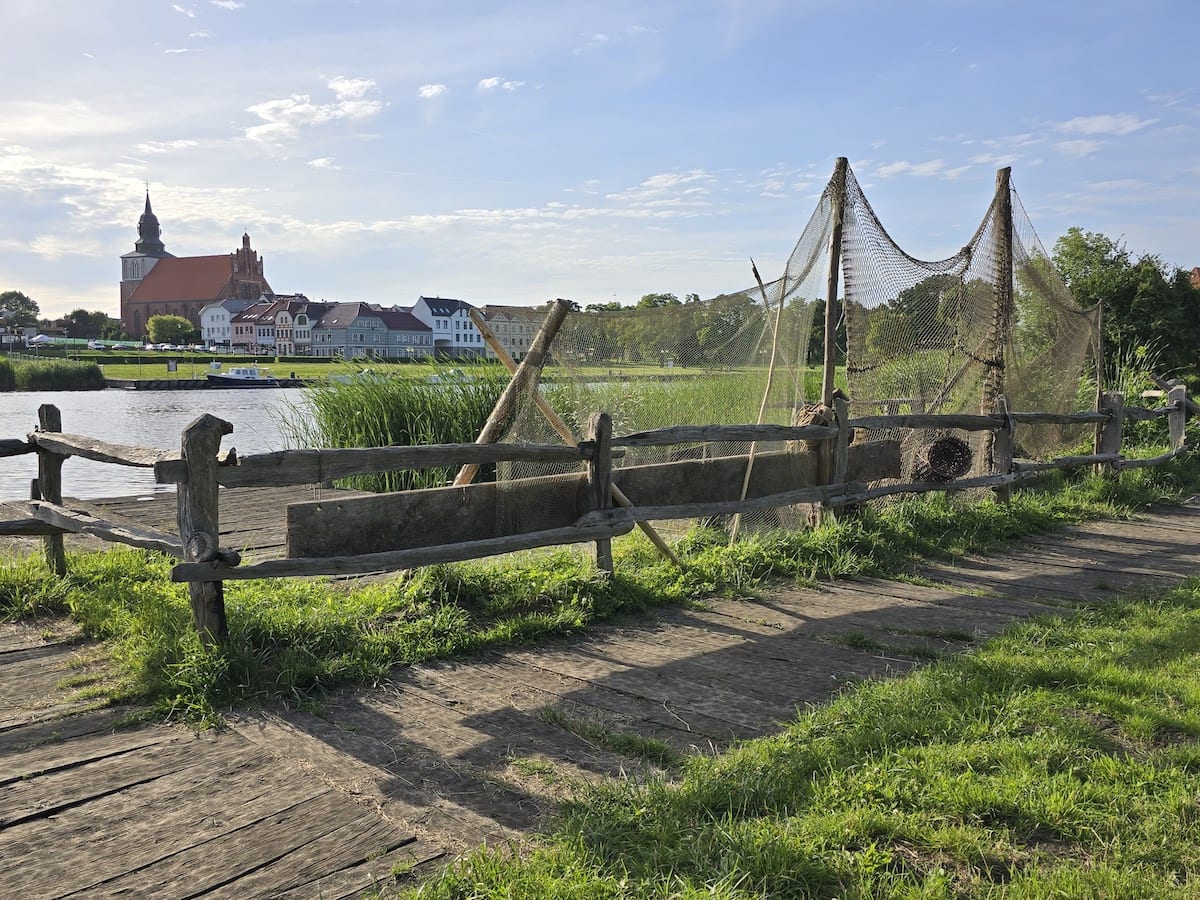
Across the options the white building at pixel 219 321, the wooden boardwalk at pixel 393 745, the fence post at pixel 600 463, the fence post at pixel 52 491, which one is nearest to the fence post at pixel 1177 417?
the wooden boardwalk at pixel 393 745

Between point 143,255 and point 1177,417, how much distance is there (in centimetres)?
17742

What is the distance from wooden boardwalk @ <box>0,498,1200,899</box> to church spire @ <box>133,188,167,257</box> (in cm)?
18119

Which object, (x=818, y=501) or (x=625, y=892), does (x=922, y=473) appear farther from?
(x=625, y=892)

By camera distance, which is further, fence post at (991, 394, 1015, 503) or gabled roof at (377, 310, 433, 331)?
gabled roof at (377, 310, 433, 331)

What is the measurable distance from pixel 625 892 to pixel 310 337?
13428cm

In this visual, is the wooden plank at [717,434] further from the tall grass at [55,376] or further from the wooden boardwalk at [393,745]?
the tall grass at [55,376]

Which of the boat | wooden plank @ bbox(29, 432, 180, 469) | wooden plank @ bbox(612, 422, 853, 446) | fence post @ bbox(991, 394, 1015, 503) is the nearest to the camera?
wooden plank @ bbox(29, 432, 180, 469)

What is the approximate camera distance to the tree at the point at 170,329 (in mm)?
140000

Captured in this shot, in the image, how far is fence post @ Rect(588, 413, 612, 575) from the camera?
6246 millimetres

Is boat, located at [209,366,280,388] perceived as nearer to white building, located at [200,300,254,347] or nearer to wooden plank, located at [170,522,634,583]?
wooden plank, located at [170,522,634,583]

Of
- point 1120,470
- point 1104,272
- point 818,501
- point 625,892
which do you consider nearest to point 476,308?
point 818,501

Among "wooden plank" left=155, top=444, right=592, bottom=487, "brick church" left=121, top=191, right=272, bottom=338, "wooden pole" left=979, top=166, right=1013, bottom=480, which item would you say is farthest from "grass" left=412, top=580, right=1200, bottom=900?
"brick church" left=121, top=191, right=272, bottom=338

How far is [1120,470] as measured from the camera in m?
11.6

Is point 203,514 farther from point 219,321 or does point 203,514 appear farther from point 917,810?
point 219,321
